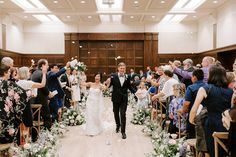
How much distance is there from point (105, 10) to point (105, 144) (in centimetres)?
1028

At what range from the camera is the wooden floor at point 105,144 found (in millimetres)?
5867

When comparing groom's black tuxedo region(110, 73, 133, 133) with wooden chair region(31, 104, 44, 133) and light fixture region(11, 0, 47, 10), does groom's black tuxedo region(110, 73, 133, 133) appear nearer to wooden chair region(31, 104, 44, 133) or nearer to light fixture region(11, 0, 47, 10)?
wooden chair region(31, 104, 44, 133)

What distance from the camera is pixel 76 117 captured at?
866 centimetres

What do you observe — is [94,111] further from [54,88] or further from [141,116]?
[141,116]

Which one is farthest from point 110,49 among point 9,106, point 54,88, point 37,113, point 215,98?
point 215,98

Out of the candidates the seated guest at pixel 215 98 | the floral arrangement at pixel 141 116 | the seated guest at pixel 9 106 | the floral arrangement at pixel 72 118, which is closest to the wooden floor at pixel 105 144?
the floral arrangement at pixel 72 118

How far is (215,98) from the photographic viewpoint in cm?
372

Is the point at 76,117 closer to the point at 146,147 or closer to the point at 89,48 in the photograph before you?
the point at 146,147

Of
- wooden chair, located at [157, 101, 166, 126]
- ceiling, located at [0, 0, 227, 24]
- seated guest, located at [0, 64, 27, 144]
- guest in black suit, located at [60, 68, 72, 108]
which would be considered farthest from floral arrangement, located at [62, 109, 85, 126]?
ceiling, located at [0, 0, 227, 24]

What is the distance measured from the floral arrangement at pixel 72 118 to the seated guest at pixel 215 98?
5277 millimetres

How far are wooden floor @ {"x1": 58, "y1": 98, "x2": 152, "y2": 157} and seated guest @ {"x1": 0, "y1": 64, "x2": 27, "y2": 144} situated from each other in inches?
70.9

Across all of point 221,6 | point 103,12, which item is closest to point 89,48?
point 103,12

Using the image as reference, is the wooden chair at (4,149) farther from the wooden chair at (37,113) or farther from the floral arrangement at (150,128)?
the floral arrangement at (150,128)

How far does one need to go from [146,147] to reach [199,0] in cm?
988
